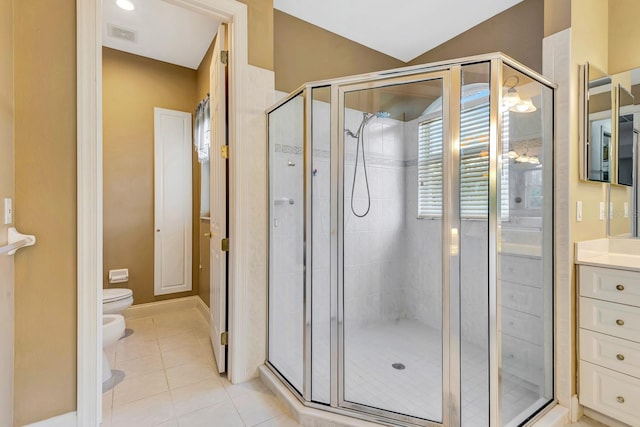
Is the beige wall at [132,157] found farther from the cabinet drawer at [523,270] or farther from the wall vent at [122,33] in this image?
the cabinet drawer at [523,270]

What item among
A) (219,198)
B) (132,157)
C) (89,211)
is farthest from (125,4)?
(89,211)

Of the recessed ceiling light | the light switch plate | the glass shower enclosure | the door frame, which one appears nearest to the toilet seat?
the door frame

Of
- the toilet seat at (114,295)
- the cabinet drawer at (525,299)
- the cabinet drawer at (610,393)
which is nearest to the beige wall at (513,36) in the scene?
the cabinet drawer at (525,299)

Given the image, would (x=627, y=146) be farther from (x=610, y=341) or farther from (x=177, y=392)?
(x=177, y=392)

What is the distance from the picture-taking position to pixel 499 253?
1.37 metres

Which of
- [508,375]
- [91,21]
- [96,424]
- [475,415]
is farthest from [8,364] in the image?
[508,375]

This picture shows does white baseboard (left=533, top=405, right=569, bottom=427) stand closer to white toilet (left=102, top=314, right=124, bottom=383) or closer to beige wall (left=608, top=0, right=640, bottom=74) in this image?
beige wall (left=608, top=0, right=640, bottom=74)

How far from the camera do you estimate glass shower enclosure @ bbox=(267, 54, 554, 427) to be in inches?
55.3

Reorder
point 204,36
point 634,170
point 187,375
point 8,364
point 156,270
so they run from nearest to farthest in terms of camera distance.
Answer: point 8,364 → point 634,170 → point 187,375 → point 204,36 → point 156,270

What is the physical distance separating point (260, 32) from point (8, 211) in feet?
5.62

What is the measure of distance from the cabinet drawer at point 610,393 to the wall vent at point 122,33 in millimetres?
4161

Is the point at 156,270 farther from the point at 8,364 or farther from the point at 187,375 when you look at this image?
the point at 8,364

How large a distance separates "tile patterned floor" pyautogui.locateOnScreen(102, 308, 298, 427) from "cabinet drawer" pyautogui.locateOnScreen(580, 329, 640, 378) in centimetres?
166

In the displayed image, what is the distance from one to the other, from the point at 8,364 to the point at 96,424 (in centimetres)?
50
